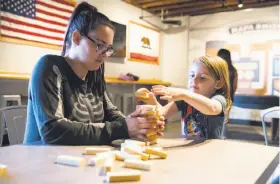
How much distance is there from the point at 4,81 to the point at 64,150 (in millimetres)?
2599

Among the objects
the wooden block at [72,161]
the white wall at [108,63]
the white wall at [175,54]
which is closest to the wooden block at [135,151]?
the wooden block at [72,161]

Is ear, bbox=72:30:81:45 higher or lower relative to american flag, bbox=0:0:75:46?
lower

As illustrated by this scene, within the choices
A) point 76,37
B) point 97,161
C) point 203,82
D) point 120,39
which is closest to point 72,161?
point 97,161

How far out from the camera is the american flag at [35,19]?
3480mm

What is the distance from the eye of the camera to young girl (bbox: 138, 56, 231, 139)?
1.27 m

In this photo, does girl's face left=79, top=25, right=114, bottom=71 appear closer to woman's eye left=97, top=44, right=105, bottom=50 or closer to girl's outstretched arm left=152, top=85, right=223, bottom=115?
woman's eye left=97, top=44, right=105, bottom=50

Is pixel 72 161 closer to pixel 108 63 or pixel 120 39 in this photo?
pixel 108 63

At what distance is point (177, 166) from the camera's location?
778 millimetres

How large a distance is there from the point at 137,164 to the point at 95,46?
0.66 m

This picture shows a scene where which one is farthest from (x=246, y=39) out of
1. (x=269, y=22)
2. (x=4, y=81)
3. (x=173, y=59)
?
(x=4, y=81)

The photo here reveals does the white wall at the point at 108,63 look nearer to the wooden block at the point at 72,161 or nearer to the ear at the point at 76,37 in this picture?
the ear at the point at 76,37

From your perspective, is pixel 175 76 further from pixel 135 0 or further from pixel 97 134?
pixel 97 134

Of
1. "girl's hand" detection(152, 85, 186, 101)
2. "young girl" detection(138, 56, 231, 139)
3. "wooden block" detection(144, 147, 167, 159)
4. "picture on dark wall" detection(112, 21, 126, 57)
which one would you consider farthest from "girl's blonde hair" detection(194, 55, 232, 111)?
"picture on dark wall" detection(112, 21, 126, 57)

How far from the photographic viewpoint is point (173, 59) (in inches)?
285
